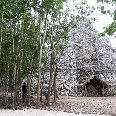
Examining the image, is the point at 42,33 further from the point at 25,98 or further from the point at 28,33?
the point at 25,98

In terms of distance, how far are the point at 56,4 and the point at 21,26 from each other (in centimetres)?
291

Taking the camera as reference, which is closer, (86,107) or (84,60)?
(86,107)

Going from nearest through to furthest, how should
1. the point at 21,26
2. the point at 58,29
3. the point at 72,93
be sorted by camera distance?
the point at 21,26, the point at 58,29, the point at 72,93

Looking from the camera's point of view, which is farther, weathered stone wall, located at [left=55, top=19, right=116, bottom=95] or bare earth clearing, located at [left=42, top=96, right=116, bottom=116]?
weathered stone wall, located at [left=55, top=19, right=116, bottom=95]

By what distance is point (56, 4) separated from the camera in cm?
2927

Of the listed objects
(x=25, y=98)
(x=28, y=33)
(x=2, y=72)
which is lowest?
(x=25, y=98)

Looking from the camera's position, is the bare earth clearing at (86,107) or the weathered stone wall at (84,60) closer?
the bare earth clearing at (86,107)

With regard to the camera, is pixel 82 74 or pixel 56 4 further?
pixel 82 74

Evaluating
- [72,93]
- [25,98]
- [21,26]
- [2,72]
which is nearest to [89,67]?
[72,93]

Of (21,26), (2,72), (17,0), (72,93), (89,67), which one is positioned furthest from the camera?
(89,67)

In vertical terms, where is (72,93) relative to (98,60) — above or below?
below

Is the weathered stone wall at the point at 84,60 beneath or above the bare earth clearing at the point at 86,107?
above

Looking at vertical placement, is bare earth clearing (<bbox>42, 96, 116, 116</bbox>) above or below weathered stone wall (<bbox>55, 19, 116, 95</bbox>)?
below

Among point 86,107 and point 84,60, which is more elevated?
point 84,60
